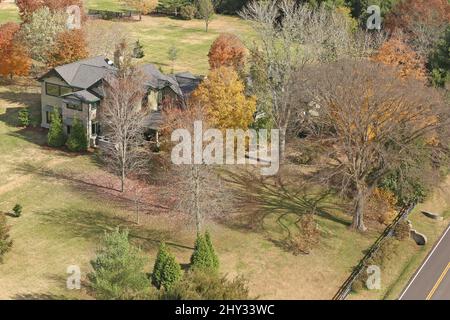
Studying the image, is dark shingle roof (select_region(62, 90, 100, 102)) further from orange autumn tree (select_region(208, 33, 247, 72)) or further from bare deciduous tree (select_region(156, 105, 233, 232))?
orange autumn tree (select_region(208, 33, 247, 72))

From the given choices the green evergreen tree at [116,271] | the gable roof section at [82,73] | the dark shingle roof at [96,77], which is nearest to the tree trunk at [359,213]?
the green evergreen tree at [116,271]

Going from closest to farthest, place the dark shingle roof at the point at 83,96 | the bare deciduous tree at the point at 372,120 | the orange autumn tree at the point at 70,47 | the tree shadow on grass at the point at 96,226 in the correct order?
1. the bare deciduous tree at the point at 372,120
2. the tree shadow on grass at the point at 96,226
3. the dark shingle roof at the point at 83,96
4. the orange autumn tree at the point at 70,47

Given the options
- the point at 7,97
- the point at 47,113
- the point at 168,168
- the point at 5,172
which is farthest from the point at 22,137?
the point at 168,168

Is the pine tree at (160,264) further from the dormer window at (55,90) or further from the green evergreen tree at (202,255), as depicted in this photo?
the dormer window at (55,90)

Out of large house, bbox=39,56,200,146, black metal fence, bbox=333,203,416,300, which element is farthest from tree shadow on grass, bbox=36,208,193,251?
large house, bbox=39,56,200,146
